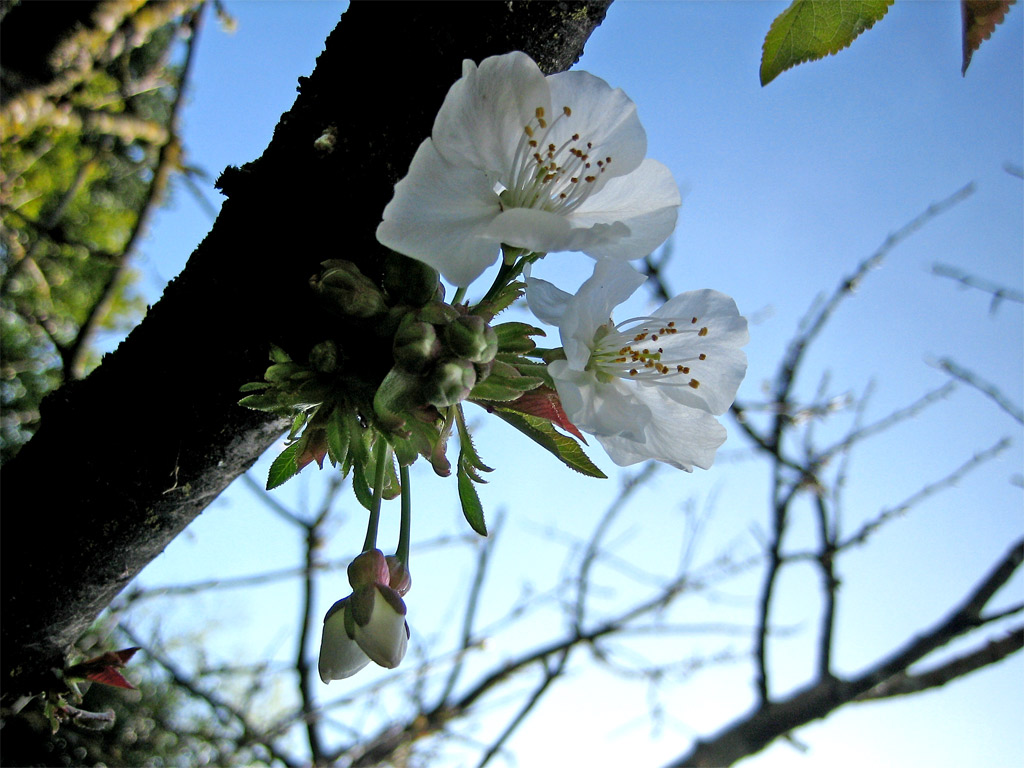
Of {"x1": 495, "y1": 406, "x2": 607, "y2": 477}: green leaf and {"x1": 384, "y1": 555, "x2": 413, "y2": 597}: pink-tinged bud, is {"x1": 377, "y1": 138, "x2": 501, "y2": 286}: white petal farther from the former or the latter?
{"x1": 384, "y1": 555, "x2": 413, "y2": 597}: pink-tinged bud

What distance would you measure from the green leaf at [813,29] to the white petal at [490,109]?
0.24 metres

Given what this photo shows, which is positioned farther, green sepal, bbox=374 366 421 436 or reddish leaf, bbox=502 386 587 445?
reddish leaf, bbox=502 386 587 445

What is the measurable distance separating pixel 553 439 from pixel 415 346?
0.21 metres

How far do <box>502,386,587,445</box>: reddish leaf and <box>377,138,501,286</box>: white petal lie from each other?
0.17m

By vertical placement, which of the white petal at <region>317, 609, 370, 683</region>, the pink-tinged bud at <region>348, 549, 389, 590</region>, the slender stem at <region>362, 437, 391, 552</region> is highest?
the slender stem at <region>362, 437, 391, 552</region>

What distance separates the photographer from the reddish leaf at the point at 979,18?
2.02 feet

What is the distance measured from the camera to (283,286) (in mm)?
630

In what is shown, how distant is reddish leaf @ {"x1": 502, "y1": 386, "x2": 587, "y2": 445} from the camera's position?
0.68m

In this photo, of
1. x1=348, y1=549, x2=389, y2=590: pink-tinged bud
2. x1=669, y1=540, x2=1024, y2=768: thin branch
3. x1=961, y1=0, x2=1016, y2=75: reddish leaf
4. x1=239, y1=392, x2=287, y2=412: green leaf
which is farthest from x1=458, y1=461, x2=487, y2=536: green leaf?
x1=669, y1=540, x2=1024, y2=768: thin branch

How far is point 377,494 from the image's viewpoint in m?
0.73

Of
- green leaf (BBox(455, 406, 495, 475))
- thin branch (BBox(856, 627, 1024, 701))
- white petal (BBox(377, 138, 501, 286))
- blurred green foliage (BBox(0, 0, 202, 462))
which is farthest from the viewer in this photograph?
thin branch (BBox(856, 627, 1024, 701))

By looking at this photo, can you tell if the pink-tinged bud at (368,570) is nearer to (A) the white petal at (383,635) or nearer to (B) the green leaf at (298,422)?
(A) the white petal at (383,635)

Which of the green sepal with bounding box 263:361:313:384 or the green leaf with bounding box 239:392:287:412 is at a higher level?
the green sepal with bounding box 263:361:313:384

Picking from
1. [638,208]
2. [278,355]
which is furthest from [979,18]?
[278,355]
